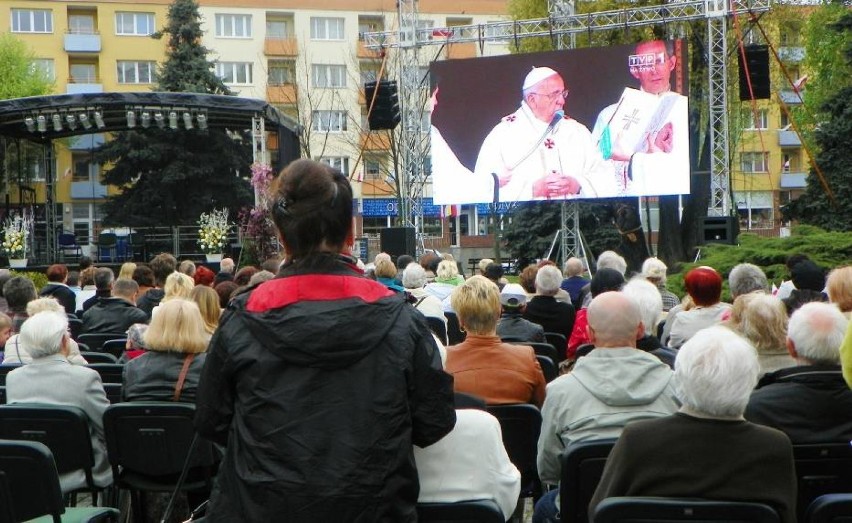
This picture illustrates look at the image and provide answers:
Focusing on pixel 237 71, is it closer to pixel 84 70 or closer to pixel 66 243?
pixel 84 70

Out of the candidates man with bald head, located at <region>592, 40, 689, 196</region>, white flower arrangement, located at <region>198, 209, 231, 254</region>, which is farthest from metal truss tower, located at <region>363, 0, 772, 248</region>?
white flower arrangement, located at <region>198, 209, 231, 254</region>

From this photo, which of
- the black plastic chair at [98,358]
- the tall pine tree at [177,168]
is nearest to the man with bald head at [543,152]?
the black plastic chair at [98,358]

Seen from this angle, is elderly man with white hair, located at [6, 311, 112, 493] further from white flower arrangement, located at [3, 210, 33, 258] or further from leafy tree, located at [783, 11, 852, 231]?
leafy tree, located at [783, 11, 852, 231]

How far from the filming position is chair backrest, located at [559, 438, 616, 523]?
3.56 metres

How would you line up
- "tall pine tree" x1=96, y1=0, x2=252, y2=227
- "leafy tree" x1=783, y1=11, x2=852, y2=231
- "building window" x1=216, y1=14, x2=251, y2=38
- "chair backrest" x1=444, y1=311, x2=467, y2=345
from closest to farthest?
1. "chair backrest" x1=444, y1=311, x2=467, y2=345
2. "leafy tree" x1=783, y1=11, x2=852, y2=231
3. "tall pine tree" x1=96, y1=0, x2=252, y2=227
4. "building window" x1=216, y1=14, x2=251, y2=38

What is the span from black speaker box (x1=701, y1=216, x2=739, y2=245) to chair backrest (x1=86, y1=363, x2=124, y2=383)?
1288cm

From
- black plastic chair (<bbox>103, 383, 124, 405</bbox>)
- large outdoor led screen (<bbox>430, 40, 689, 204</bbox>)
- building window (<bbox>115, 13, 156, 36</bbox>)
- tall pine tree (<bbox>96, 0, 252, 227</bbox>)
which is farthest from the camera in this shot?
building window (<bbox>115, 13, 156, 36</bbox>)

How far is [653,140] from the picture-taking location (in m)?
17.9

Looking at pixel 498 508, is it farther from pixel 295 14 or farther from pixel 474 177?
pixel 295 14

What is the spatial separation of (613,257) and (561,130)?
10099mm

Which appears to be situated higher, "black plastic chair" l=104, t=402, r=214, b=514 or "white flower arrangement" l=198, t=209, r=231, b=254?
"white flower arrangement" l=198, t=209, r=231, b=254

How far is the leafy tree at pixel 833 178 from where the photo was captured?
24.1 metres

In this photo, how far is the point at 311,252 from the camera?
2.85 m

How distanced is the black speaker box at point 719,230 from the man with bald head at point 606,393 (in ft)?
45.0
